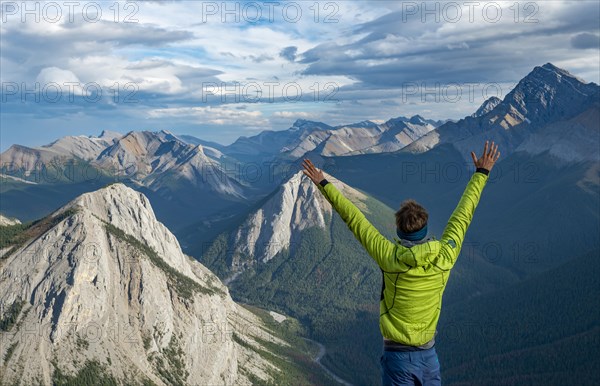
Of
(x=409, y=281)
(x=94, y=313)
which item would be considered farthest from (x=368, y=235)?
(x=94, y=313)

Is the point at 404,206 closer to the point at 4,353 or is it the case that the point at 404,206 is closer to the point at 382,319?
the point at 382,319

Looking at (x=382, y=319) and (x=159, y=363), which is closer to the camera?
(x=382, y=319)

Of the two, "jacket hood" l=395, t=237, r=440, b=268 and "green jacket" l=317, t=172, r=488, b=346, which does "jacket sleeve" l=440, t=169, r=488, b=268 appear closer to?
"green jacket" l=317, t=172, r=488, b=346

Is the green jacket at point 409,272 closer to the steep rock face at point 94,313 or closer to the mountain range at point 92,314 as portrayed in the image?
the mountain range at point 92,314

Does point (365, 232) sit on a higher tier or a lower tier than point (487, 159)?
lower

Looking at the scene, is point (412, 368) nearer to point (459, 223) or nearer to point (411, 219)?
point (411, 219)

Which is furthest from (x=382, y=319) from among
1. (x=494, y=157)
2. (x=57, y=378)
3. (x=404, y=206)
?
(x=57, y=378)

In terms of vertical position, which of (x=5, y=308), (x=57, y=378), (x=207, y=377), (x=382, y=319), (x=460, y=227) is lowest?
(x=207, y=377)

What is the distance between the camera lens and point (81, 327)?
16612cm

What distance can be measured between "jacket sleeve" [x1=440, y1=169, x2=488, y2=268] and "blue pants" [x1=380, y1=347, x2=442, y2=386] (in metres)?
2.93

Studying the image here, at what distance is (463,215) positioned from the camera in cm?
1777

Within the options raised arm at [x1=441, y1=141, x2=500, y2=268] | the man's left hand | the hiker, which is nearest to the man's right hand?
raised arm at [x1=441, y1=141, x2=500, y2=268]

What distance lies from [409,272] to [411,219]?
155 centimetres

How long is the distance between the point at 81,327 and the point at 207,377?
45.4m
